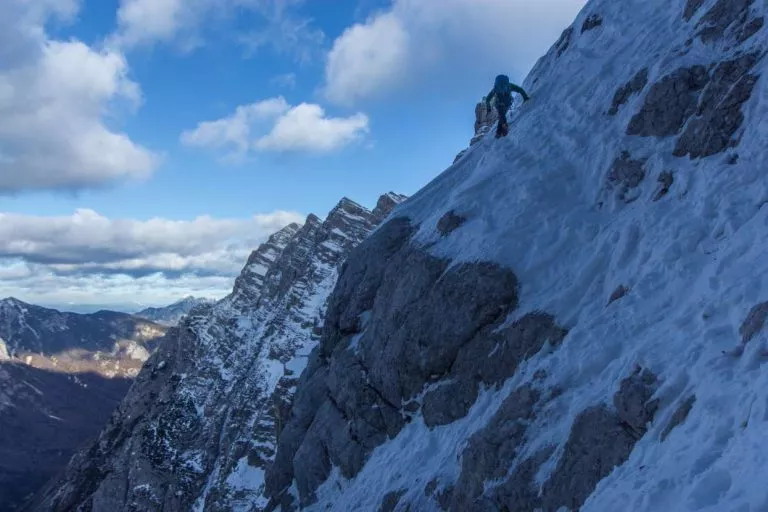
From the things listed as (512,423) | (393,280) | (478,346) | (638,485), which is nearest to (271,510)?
(393,280)

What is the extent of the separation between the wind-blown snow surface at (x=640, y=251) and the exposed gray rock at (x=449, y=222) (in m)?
0.32

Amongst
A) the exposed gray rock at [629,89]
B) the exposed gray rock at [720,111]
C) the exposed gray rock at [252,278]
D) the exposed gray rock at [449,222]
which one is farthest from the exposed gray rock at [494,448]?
the exposed gray rock at [252,278]

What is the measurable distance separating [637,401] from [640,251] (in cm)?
568

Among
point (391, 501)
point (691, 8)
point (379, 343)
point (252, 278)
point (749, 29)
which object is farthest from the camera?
point (252, 278)

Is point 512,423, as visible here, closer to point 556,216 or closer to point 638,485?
point 638,485

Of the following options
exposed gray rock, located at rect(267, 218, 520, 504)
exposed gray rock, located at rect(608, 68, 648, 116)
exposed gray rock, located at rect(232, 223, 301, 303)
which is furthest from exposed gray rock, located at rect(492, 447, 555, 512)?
exposed gray rock, located at rect(232, 223, 301, 303)

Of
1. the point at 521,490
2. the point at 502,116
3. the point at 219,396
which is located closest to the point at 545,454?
the point at 521,490

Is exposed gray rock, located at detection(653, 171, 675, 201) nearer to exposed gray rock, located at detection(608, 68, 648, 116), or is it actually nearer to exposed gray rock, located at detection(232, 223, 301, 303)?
exposed gray rock, located at detection(608, 68, 648, 116)

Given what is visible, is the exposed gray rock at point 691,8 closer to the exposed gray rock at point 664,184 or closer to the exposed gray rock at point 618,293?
the exposed gray rock at point 664,184

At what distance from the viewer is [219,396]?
137 m

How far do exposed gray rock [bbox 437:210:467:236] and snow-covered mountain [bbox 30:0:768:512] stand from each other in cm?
7

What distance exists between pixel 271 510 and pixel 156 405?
384ft

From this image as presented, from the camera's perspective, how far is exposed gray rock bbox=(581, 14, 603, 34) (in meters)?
30.1

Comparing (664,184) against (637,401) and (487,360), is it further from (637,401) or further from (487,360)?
(637,401)
